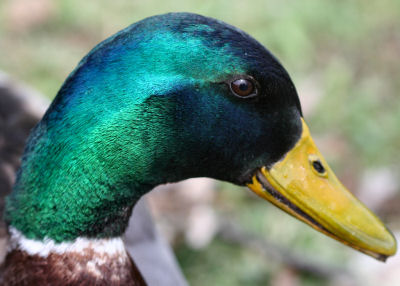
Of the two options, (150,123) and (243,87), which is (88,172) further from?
(243,87)

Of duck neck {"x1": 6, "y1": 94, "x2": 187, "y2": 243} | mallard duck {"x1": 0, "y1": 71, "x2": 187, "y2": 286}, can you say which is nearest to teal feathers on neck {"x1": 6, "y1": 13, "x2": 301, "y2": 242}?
duck neck {"x1": 6, "y1": 94, "x2": 187, "y2": 243}

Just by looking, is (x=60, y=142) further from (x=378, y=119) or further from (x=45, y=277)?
(x=378, y=119)

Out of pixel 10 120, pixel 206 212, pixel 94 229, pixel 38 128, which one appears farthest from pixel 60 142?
pixel 206 212

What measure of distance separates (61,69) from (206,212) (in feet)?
3.41

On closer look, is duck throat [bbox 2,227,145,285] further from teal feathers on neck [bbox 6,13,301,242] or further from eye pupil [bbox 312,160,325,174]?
eye pupil [bbox 312,160,325,174]

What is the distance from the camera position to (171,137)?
119 cm

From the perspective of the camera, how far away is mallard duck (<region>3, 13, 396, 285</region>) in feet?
3.74

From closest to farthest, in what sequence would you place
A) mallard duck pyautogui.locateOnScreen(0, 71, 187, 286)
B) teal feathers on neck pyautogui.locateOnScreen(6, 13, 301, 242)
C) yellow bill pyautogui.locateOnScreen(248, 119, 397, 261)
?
teal feathers on neck pyautogui.locateOnScreen(6, 13, 301, 242)
yellow bill pyautogui.locateOnScreen(248, 119, 397, 261)
mallard duck pyautogui.locateOnScreen(0, 71, 187, 286)

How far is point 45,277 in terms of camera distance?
1289mm

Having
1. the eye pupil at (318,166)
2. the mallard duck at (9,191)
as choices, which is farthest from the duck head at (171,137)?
the mallard duck at (9,191)

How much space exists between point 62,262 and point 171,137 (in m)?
0.35

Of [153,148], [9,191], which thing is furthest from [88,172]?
[9,191]

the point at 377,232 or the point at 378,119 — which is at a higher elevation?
the point at 377,232

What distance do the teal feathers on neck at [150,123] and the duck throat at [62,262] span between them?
31mm
